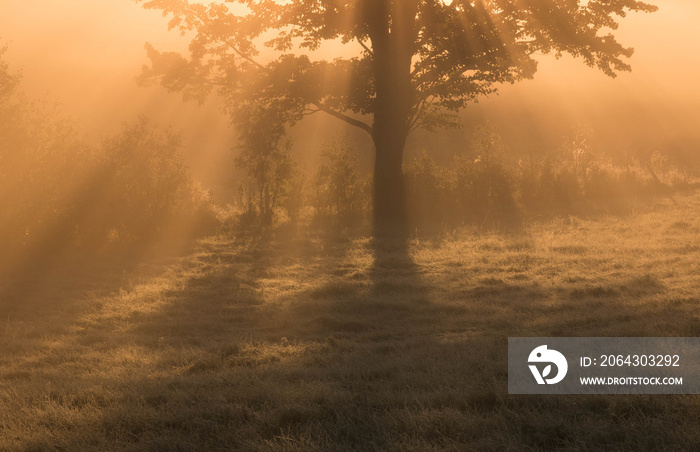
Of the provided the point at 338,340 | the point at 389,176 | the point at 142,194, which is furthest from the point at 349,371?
the point at 389,176

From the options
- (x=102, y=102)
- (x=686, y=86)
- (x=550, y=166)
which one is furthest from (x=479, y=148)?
(x=686, y=86)

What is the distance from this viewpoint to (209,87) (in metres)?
20.7

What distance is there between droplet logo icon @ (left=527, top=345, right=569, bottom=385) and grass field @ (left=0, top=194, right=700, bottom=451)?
0.28 metres

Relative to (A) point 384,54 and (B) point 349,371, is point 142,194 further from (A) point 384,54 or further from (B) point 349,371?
(B) point 349,371

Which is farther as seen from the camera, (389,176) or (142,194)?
(389,176)

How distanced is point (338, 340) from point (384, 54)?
13649 mm

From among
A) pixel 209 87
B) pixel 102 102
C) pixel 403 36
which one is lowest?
pixel 209 87

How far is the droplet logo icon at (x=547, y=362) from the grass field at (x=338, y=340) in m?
0.28

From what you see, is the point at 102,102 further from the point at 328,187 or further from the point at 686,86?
the point at 686,86

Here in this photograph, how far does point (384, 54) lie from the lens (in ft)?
64.3

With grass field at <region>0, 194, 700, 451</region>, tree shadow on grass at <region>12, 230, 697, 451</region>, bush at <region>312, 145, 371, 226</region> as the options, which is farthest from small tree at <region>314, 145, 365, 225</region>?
tree shadow on grass at <region>12, 230, 697, 451</region>

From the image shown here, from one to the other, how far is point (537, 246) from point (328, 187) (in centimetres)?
808

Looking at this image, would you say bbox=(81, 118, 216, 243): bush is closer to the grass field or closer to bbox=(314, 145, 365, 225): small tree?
the grass field

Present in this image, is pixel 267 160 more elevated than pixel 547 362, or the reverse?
pixel 267 160
